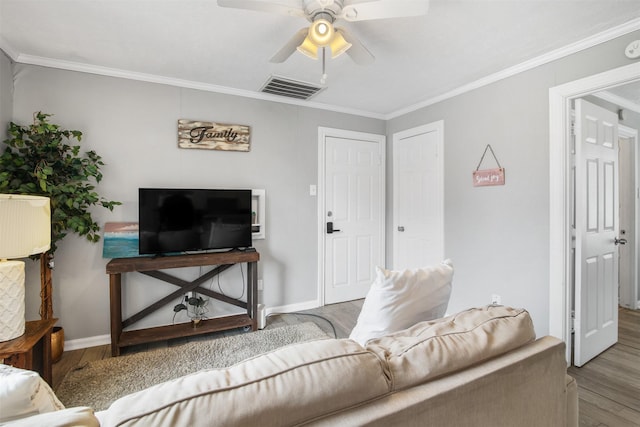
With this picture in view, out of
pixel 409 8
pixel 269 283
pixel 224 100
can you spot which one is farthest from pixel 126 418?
pixel 224 100

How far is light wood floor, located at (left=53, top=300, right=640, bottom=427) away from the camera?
1.83 meters

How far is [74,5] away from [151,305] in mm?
2371

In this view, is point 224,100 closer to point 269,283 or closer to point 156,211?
point 156,211

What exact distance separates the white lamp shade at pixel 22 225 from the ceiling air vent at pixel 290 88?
204 cm

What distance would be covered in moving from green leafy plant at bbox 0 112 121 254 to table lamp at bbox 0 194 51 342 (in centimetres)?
78

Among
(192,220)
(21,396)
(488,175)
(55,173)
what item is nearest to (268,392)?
(21,396)

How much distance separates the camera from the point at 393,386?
81 cm

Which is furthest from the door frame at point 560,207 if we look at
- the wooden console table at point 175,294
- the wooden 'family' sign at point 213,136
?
the wooden 'family' sign at point 213,136

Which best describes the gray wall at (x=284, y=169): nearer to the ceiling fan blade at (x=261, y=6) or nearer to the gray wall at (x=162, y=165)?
the gray wall at (x=162, y=165)

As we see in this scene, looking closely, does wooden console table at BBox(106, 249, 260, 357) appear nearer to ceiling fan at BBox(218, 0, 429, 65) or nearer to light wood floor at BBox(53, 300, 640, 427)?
light wood floor at BBox(53, 300, 640, 427)

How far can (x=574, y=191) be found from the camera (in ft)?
7.72

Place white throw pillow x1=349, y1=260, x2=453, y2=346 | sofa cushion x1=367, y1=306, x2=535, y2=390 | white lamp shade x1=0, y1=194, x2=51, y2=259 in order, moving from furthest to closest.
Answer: white lamp shade x1=0, y1=194, x2=51, y2=259
white throw pillow x1=349, y1=260, x2=453, y2=346
sofa cushion x1=367, y1=306, x2=535, y2=390

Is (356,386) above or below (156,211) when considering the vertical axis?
below

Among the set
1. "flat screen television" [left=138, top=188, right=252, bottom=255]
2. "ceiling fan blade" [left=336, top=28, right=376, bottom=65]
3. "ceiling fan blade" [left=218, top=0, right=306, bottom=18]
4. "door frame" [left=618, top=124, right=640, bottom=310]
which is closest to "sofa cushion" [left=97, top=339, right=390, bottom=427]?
"ceiling fan blade" [left=218, top=0, right=306, bottom=18]
